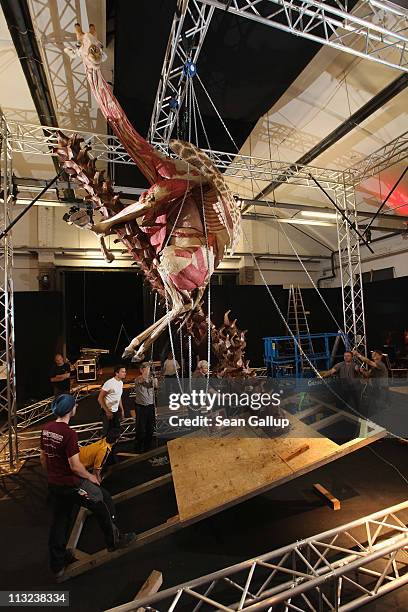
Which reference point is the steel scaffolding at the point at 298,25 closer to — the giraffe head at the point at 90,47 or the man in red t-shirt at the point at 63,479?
the giraffe head at the point at 90,47

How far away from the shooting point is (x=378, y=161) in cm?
653

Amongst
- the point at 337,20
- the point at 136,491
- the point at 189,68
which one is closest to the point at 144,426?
the point at 136,491

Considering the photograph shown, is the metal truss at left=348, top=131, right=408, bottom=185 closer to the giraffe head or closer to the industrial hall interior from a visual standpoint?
the industrial hall interior

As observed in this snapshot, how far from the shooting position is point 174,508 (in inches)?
132

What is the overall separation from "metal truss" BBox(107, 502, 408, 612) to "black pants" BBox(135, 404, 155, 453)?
7.95ft

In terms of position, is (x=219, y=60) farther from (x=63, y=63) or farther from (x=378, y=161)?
(x=378, y=161)

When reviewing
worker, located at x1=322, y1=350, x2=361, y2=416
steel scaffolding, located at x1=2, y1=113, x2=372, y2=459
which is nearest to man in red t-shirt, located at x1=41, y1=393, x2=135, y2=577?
steel scaffolding, located at x1=2, y1=113, x2=372, y2=459

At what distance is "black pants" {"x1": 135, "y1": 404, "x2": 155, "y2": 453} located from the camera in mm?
4590

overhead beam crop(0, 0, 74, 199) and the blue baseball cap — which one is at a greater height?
overhead beam crop(0, 0, 74, 199)

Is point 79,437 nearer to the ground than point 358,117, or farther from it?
nearer to the ground

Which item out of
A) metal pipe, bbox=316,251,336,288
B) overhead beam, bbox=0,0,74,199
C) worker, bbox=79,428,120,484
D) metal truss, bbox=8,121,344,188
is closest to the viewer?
worker, bbox=79,428,120,484

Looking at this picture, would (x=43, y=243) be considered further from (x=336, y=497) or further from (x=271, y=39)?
(x=336, y=497)

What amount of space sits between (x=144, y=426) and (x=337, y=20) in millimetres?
5745

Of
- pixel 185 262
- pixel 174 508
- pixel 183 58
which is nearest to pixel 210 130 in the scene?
pixel 183 58
